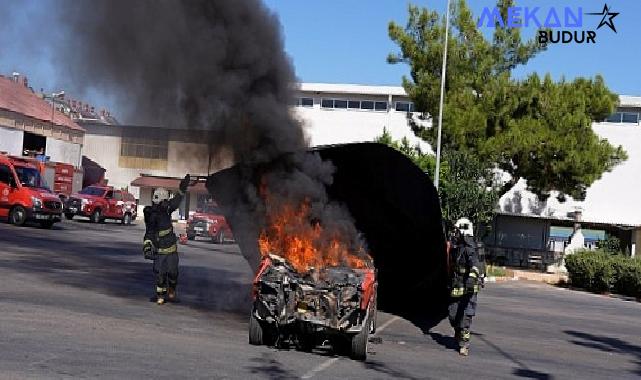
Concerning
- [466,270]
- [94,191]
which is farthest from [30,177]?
[466,270]

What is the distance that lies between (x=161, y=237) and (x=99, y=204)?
28.6 metres

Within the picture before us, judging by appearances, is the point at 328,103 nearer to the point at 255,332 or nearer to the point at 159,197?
the point at 159,197

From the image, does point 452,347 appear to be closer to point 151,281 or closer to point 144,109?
point 144,109

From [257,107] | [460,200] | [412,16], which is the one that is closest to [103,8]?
[257,107]

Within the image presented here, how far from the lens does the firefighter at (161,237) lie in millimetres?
12570

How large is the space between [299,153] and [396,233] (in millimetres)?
3316

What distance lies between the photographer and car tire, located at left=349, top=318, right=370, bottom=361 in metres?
9.43

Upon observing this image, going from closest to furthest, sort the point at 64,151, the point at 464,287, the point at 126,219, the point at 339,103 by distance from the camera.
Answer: the point at 464,287, the point at 126,219, the point at 64,151, the point at 339,103

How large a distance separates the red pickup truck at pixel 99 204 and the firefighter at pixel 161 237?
28.1m

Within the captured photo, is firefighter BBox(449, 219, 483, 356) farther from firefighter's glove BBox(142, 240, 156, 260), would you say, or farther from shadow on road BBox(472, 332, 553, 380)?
firefighter's glove BBox(142, 240, 156, 260)

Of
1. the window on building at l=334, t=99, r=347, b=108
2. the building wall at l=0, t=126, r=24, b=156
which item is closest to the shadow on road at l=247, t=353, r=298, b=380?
the building wall at l=0, t=126, r=24, b=156

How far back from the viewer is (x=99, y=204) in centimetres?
3981

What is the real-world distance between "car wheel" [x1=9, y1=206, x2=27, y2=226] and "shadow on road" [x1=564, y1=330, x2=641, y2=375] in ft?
65.7

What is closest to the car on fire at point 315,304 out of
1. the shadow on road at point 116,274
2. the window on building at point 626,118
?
the shadow on road at point 116,274
